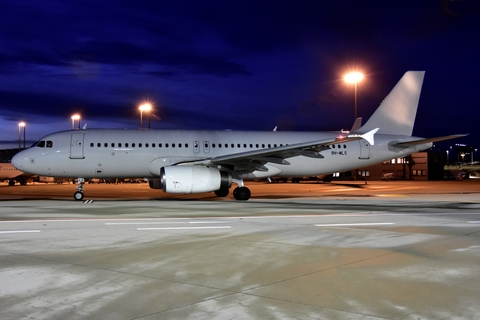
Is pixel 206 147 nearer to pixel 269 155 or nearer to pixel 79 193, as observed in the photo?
pixel 269 155

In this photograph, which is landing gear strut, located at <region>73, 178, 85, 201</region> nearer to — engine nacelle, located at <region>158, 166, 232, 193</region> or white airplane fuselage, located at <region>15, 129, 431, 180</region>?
white airplane fuselage, located at <region>15, 129, 431, 180</region>

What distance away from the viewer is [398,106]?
24.4 meters

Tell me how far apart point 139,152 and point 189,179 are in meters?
3.66

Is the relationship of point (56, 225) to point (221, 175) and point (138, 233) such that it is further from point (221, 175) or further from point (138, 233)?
point (221, 175)

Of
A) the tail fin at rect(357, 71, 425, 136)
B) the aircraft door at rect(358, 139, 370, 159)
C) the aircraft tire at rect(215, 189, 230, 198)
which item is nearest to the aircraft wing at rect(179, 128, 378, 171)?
the aircraft tire at rect(215, 189, 230, 198)

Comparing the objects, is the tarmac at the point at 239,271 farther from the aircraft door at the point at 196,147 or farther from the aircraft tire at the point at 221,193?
the aircraft tire at the point at 221,193

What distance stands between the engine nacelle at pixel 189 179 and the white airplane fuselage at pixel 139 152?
262 cm

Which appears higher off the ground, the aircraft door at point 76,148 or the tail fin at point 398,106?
the tail fin at point 398,106

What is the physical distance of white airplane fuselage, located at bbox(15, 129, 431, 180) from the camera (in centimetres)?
2019

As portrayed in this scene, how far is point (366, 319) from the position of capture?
3922 mm

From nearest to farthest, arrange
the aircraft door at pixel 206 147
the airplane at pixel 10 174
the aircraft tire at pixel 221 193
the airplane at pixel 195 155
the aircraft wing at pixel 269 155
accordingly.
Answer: the aircraft wing at pixel 269 155 → the airplane at pixel 195 155 → the aircraft door at pixel 206 147 → the aircraft tire at pixel 221 193 → the airplane at pixel 10 174

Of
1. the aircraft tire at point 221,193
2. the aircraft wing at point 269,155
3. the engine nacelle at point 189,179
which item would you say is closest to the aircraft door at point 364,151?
the aircraft wing at point 269,155

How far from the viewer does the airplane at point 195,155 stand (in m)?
18.5

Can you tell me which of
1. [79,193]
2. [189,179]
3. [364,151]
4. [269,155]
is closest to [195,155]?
[189,179]
